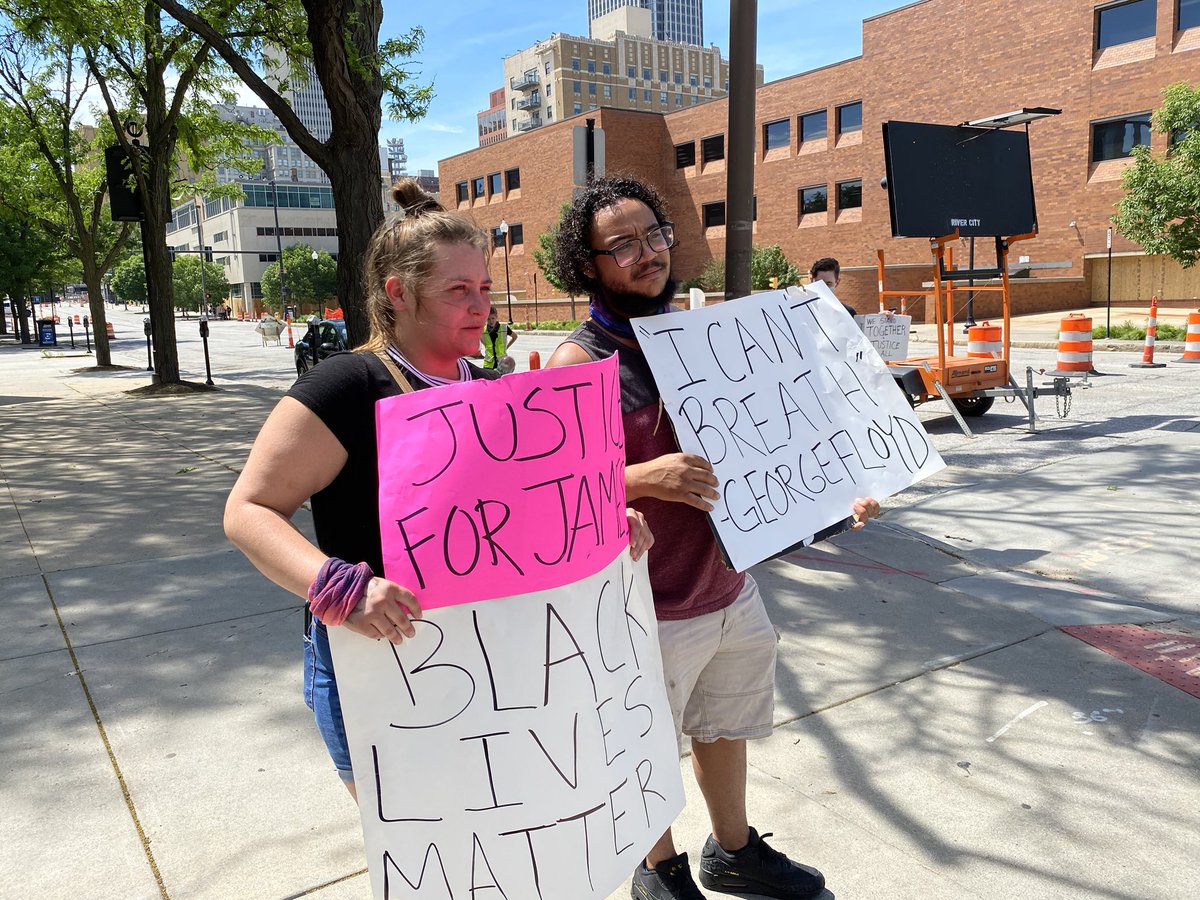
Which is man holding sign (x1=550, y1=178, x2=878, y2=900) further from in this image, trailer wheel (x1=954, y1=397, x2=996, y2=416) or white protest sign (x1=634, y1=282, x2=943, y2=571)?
trailer wheel (x1=954, y1=397, x2=996, y2=416)

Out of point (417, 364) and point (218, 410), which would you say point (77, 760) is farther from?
point (218, 410)

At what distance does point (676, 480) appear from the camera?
2129 millimetres

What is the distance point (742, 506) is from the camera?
2.26 m

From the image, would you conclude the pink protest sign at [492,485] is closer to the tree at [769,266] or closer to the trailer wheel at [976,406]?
the trailer wheel at [976,406]

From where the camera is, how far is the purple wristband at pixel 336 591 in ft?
5.08

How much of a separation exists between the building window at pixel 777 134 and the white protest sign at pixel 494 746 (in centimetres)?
4553

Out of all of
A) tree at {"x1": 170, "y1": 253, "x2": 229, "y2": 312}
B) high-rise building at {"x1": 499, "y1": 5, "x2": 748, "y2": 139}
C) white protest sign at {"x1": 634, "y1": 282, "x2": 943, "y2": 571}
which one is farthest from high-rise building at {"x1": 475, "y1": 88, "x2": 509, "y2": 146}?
white protest sign at {"x1": 634, "y1": 282, "x2": 943, "y2": 571}

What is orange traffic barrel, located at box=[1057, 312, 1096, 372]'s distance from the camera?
13.2 m

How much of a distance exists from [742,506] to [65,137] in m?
25.0

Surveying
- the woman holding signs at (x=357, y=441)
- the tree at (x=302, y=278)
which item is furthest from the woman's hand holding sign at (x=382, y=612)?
the tree at (x=302, y=278)

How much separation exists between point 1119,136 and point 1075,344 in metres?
23.9

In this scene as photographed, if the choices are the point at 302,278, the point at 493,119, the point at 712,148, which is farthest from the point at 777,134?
the point at 493,119

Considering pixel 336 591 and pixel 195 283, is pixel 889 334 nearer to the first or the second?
pixel 336 591

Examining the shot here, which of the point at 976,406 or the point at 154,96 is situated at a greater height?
the point at 154,96
